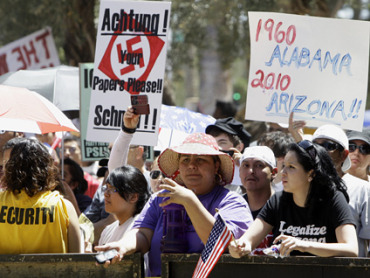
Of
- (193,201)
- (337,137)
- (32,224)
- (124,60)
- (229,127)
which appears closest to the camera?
(193,201)

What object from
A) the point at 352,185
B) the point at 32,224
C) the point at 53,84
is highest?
the point at 53,84

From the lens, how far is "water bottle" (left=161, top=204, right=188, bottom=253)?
417 cm

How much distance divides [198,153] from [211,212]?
405 millimetres

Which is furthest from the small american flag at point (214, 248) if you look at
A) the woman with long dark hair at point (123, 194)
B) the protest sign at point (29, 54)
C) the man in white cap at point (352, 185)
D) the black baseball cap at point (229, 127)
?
the protest sign at point (29, 54)

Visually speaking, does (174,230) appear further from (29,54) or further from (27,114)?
(29,54)

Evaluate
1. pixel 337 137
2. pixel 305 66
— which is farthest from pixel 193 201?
pixel 305 66

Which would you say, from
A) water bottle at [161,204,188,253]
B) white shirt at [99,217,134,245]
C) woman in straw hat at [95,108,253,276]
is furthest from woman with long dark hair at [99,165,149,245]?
water bottle at [161,204,188,253]

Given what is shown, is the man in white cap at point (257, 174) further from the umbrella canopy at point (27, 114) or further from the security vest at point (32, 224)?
the security vest at point (32, 224)

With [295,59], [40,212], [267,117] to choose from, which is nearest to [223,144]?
[267,117]

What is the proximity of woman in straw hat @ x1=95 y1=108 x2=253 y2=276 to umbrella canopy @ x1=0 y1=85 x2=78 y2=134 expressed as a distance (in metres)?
1.53

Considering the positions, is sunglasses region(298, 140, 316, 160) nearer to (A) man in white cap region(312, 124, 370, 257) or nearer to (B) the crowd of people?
(B) the crowd of people

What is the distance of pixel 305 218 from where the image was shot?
13.7ft

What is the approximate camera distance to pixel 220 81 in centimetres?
2738

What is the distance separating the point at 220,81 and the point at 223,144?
21097mm
